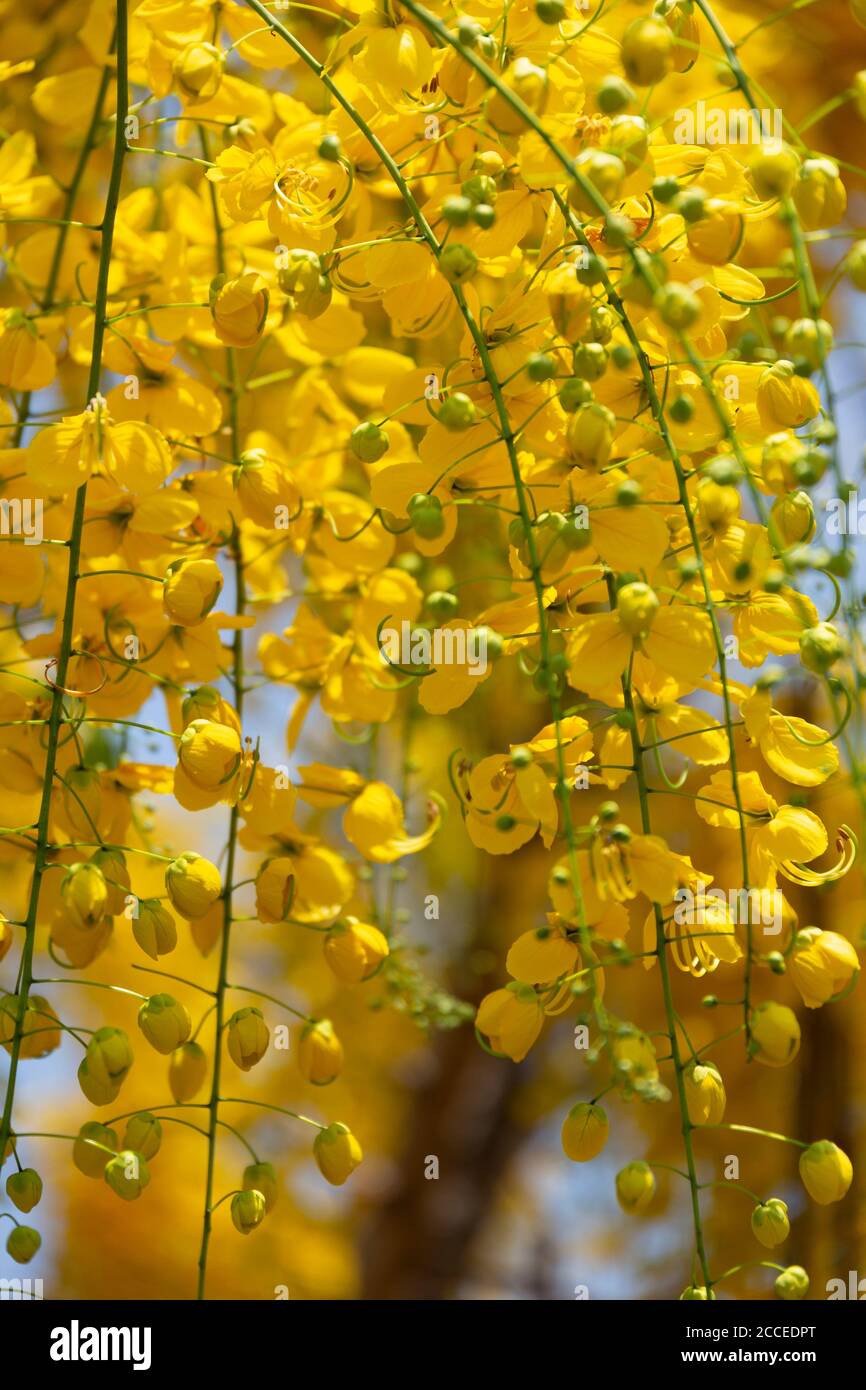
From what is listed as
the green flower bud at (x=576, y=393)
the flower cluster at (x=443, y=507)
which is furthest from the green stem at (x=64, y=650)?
the green flower bud at (x=576, y=393)

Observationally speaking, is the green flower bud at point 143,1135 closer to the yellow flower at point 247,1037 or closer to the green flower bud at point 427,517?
the yellow flower at point 247,1037

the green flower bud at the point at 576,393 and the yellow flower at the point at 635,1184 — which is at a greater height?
the green flower bud at the point at 576,393

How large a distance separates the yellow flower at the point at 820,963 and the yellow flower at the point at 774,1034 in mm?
26

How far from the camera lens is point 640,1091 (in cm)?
49

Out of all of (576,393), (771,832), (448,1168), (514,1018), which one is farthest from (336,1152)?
(448,1168)

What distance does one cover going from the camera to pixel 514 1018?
610mm

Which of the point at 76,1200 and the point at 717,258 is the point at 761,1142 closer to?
the point at 76,1200

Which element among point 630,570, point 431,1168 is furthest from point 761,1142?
point 630,570

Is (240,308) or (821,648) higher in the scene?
(240,308)

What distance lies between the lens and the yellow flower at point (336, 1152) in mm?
695

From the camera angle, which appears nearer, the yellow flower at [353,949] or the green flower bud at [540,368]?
the green flower bud at [540,368]

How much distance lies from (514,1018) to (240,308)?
311mm

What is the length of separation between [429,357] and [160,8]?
31 cm

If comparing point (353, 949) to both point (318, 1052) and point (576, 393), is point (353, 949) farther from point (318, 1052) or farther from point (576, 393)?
point (576, 393)
